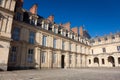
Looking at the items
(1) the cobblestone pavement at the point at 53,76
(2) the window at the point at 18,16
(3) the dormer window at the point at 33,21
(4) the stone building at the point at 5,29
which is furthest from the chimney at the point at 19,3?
(1) the cobblestone pavement at the point at 53,76

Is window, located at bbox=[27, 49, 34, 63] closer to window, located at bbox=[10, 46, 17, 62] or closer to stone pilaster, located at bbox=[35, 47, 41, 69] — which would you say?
stone pilaster, located at bbox=[35, 47, 41, 69]

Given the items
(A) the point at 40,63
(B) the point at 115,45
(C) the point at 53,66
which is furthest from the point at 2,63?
(B) the point at 115,45

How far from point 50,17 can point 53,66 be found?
12679mm

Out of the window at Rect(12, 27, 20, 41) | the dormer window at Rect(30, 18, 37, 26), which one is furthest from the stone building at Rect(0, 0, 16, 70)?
the dormer window at Rect(30, 18, 37, 26)

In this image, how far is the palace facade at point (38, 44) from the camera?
49.1 ft

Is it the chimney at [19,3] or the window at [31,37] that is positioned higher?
the chimney at [19,3]

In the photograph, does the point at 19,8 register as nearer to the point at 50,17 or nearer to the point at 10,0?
the point at 10,0

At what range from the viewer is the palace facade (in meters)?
15.0

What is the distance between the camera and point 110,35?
36344 mm

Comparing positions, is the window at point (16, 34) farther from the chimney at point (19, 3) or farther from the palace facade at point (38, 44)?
the chimney at point (19, 3)

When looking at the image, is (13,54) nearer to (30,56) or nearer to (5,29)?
(30,56)

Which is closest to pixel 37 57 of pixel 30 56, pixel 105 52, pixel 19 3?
pixel 30 56

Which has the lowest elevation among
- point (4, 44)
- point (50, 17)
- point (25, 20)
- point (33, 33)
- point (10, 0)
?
point (4, 44)

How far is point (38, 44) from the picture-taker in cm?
2158
